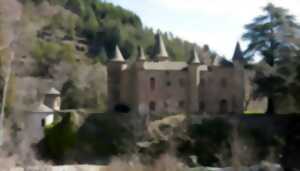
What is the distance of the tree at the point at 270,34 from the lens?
3775 cm

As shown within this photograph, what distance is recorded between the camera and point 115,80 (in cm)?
4091

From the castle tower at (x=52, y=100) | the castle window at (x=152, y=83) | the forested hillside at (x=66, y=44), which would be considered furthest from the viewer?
the castle tower at (x=52, y=100)

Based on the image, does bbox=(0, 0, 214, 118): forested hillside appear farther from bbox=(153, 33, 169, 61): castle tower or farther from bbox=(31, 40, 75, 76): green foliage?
bbox=(153, 33, 169, 61): castle tower

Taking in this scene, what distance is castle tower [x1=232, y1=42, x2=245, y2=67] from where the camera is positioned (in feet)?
133

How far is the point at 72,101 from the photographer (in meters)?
50.7

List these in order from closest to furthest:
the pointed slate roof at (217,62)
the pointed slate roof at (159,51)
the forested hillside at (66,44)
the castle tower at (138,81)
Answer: the forested hillside at (66,44)
the castle tower at (138,81)
the pointed slate roof at (217,62)
the pointed slate roof at (159,51)

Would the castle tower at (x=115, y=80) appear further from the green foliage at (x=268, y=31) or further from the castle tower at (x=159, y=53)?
the green foliage at (x=268, y=31)

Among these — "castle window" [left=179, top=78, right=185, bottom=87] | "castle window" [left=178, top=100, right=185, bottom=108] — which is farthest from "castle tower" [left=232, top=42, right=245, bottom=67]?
"castle window" [left=178, top=100, right=185, bottom=108]

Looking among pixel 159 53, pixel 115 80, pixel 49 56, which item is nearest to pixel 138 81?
pixel 115 80

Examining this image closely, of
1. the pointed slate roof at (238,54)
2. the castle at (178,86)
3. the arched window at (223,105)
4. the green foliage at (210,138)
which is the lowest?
the green foliage at (210,138)

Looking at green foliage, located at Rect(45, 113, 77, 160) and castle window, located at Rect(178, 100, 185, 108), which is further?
castle window, located at Rect(178, 100, 185, 108)

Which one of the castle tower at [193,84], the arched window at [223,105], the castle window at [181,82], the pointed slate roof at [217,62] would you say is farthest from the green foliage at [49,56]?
the arched window at [223,105]

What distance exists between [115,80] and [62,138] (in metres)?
7.46

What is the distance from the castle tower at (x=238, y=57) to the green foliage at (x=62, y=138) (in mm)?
13562
